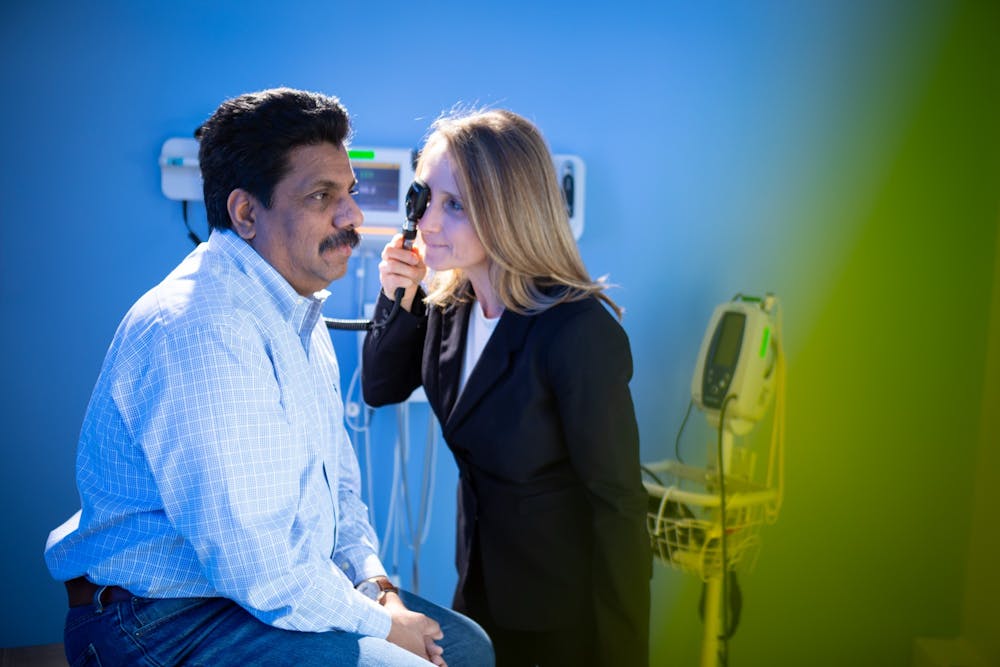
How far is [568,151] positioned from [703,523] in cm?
108

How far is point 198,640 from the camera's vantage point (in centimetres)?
123

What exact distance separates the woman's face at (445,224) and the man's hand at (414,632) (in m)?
0.63

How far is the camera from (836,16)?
8.18 feet

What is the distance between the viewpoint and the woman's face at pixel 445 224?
1.62 meters

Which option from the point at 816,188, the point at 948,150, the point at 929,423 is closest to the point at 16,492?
the point at 816,188

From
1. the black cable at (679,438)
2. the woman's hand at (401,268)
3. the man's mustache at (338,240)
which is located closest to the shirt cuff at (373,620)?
the man's mustache at (338,240)

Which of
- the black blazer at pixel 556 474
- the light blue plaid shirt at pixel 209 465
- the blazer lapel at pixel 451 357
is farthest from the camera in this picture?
the blazer lapel at pixel 451 357

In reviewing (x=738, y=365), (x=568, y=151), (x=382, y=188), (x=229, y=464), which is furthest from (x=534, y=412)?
(x=568, y=151)

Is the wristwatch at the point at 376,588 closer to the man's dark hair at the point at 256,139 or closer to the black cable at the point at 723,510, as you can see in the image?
the man's dark hair at the point at 256,139

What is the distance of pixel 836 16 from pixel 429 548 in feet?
6.36

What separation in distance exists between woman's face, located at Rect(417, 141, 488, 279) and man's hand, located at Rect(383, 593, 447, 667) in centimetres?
63

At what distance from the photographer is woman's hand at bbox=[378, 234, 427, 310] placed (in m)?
1.75

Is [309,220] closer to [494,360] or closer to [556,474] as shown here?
[494,360]

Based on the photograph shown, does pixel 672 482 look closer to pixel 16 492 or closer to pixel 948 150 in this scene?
pixel 948 150
